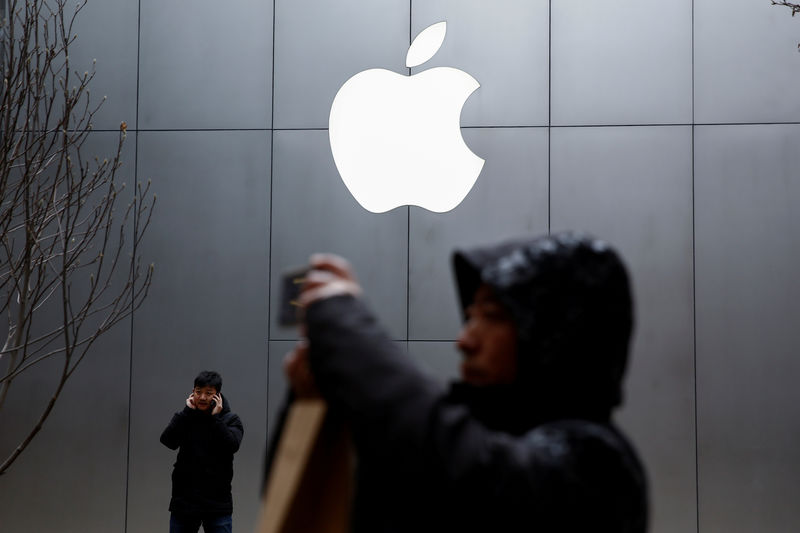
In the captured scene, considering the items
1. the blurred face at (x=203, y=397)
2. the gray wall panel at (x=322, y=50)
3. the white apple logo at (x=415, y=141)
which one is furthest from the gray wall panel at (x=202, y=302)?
the blurred face at (x=203, y=397)

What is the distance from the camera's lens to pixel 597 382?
1190mm

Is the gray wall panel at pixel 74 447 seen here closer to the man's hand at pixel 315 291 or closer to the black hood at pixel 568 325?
the man's hand at pixel 315 291

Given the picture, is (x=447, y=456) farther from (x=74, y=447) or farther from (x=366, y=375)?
(x=74, y=447)

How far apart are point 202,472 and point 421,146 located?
2.75m

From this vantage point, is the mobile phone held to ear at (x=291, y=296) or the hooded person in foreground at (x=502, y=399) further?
the mobile phone held to ear at (x=291, y=296)

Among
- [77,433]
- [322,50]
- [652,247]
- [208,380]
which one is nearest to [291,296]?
[208,380]

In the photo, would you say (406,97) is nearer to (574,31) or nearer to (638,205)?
(574,31)

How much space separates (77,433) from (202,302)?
4.62ft

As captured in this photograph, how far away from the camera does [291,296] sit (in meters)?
1.27

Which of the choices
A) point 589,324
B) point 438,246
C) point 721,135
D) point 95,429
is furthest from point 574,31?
point 589,324

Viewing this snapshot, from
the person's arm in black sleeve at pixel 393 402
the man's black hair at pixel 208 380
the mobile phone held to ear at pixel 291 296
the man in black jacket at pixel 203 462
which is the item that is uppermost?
the mobile phone held to ear at pixel 291 296

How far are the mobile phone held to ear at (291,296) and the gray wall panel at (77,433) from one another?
576cm

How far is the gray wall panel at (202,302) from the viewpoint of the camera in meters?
6.61

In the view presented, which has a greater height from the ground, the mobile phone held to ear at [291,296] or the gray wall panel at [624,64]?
the gray wall panel at [624,64]
